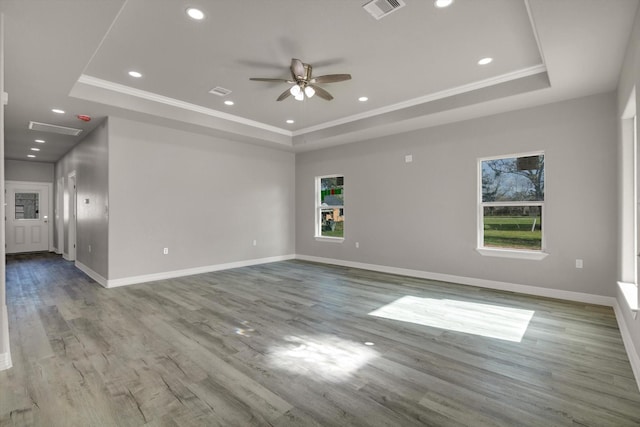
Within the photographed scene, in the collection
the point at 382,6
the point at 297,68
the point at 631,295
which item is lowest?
the point at 631,295

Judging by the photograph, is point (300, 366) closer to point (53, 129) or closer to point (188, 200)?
point (188, 200)

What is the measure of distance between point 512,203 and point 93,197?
7.01m

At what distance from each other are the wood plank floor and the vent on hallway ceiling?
2950mm

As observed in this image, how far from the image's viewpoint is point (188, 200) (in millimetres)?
5746

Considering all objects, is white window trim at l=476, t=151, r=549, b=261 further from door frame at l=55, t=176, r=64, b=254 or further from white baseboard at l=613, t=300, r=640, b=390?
door frame at l=55, t=176, r=64, b=254

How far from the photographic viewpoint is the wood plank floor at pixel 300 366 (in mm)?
1813

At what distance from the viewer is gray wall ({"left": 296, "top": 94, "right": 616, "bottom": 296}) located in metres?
3.96

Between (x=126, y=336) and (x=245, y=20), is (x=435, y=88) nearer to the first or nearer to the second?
(x=245, y=20)

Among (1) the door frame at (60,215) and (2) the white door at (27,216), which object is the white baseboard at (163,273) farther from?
(2) the white door at (27,216)

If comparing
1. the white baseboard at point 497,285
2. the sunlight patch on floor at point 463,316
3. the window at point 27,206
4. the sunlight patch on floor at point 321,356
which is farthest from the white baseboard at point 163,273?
the window at point 27,206

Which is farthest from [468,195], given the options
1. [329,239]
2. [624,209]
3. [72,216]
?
[72,216]

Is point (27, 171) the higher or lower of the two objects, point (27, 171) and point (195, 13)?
the lower

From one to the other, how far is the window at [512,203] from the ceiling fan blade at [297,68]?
3.24 metres

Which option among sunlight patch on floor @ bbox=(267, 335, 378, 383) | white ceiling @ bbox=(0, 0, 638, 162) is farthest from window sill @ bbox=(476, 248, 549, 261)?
sunlight patch on floor @ bbox=(267, 335, 378, 383)
